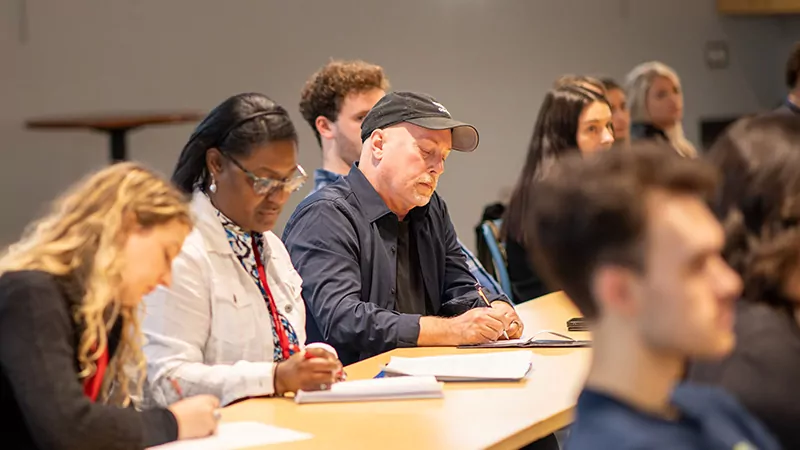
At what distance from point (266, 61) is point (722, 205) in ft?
14.9

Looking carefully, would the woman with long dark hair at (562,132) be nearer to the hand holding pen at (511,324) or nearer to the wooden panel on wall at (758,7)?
the hand holding pen at (511,324)

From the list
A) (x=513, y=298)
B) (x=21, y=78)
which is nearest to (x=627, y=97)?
(x=513, y=298)

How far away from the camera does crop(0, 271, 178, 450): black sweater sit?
1756 millimetres

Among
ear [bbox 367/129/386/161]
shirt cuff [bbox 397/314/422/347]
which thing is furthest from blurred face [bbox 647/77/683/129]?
shirt cuff [bbox 397/314/422/347]

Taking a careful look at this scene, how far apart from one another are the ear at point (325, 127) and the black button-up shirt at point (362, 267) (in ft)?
2.66

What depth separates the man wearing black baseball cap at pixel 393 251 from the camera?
2.85 meters

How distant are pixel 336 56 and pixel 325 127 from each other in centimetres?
213

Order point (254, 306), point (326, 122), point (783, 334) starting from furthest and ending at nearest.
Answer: point (326, 122) < point (254, 306) < point (783, 334)

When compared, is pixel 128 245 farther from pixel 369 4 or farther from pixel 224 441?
pixel 369 4

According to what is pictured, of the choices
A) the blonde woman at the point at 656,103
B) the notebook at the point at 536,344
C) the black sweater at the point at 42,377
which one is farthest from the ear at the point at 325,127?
the blonde woman at the point at 656,103

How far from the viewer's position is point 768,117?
62.1 inches

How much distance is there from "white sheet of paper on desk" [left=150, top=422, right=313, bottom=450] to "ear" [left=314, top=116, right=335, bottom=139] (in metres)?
2.01

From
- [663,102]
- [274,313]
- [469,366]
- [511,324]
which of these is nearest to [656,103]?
[663,102]

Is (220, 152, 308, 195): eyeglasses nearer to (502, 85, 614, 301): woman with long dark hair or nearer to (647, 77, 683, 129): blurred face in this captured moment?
(502, 85, 614, 301): woman with long dark hair
